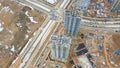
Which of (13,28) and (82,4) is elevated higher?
(82,4)

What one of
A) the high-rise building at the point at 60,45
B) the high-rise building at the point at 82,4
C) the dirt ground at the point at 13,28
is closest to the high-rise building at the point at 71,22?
the high-rise building at the point at 60,45

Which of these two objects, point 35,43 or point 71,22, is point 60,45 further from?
point 35,43

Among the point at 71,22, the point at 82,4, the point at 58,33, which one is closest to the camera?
the point at 71,22

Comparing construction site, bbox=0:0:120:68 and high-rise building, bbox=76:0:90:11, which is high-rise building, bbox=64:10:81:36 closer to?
construction site, bbox=0:0:120:68

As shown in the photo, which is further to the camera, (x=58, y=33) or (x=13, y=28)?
(x=13, y=28)

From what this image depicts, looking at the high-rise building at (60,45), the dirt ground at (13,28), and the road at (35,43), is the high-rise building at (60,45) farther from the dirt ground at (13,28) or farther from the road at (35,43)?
the dirt ground at (13,28)

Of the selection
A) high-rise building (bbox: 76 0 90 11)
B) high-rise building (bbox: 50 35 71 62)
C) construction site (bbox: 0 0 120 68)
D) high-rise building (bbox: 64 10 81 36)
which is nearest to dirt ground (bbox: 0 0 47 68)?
construction site (bbox: 0 0 120 68)

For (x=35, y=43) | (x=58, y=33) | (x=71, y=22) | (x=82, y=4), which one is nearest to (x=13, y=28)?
(x=35, y=43)
